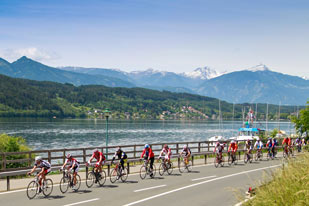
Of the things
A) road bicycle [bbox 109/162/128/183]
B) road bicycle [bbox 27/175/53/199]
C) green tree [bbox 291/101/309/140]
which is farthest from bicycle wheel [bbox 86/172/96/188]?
green tree [bbox 291/101/309/140]

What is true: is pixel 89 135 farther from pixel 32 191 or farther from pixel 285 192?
pixel 285 192

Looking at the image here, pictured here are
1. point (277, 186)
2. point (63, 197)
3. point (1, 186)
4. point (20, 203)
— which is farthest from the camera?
point (1, 186)

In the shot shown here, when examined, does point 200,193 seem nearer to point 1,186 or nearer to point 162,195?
point 162,195

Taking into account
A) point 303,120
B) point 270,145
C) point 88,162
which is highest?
point 303,120

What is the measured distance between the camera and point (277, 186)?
948 cm

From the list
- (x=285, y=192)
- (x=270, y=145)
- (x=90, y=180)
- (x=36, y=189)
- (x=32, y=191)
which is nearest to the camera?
(x=285, y=192)

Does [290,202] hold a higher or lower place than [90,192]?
higher

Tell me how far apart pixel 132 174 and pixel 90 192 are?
7.49 metres

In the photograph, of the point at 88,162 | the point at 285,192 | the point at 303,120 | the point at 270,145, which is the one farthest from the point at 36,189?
the point at 303,120

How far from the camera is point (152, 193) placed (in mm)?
17328

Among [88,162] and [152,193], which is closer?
[152,193]

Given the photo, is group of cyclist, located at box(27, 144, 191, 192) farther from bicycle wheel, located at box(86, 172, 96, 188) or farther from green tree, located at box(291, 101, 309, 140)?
green tree, located at box(291, 101, 309, 140)

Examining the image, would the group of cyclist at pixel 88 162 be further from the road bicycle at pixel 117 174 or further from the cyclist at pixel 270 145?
the cyclist at pixel 270 145

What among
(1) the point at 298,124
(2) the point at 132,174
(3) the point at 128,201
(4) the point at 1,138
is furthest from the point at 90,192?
(1) the point at 298,124
